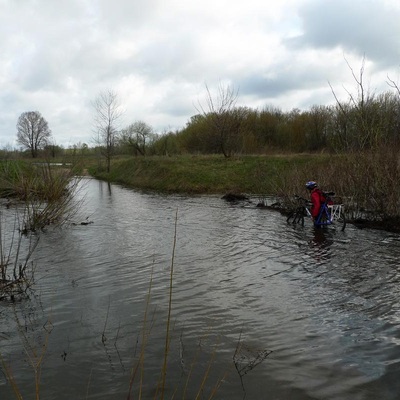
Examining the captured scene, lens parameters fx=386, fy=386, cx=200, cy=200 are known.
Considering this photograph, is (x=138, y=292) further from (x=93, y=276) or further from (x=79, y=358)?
(x=79, y=358)

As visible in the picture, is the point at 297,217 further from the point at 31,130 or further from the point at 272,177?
the point at 31,130

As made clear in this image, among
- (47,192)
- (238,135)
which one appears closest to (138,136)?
(238,135)

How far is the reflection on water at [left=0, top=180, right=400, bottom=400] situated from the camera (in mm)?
4902

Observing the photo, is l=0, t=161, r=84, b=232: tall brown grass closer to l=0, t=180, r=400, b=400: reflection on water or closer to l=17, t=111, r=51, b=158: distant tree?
l=0, t=180, r=400, b=400: reflection on water

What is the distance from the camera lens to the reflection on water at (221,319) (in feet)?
16.1

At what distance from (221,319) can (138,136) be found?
67.8 meters

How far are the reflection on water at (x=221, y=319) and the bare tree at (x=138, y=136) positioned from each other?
59464mm

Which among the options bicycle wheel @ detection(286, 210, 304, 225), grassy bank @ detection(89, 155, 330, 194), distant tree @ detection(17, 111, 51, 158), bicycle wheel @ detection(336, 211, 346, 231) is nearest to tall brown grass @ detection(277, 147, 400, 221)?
bicycle wheel @ detection(336, 211, 346, 231)

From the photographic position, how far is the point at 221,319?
6746 mm

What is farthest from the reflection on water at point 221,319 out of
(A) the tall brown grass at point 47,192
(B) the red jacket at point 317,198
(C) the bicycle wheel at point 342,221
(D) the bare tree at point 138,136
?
(D) the bare tree at point 138,136

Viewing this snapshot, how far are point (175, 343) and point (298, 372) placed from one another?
73.6 inches

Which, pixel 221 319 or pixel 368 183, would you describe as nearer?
pixel 221 319

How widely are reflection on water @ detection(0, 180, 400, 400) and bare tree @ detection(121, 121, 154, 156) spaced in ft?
195

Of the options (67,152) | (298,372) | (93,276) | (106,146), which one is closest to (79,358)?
(298,372)
